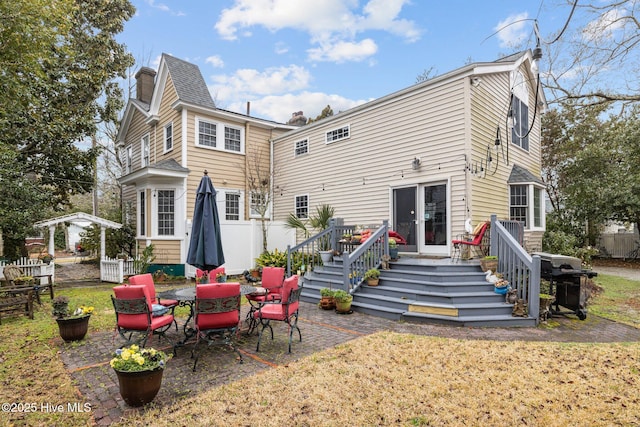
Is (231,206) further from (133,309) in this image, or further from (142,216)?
(133,309)

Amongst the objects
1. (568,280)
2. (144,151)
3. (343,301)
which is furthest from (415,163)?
(144,151)

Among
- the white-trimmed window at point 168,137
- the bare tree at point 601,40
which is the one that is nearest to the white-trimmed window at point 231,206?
the white-trimmed window at point 168,137

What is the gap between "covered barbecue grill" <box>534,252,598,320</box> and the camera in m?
6.56

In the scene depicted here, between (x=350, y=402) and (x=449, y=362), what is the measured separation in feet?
5.56

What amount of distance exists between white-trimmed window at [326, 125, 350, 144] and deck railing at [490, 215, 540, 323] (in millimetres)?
6237

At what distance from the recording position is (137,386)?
3.22 m

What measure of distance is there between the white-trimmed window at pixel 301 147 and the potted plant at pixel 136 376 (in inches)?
429

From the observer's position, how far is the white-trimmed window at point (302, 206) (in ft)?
43.7

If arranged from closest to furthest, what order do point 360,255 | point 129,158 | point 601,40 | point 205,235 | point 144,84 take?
point 205,235, point 360,255, point 601,40, point 144,84, point 129,158

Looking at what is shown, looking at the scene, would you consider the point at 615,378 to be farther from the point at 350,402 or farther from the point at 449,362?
the point at 350,402

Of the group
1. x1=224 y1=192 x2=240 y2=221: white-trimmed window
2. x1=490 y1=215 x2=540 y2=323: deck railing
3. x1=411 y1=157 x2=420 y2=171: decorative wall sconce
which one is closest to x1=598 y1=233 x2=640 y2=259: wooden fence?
x1=411 y1=157 x2=420 y2=171: decorative wall sconce

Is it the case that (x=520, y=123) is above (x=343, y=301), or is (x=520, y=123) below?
above

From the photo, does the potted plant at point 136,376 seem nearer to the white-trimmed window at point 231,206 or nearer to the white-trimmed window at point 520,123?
the white-trimmed window at point 231,206

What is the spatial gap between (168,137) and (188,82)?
236 cm
